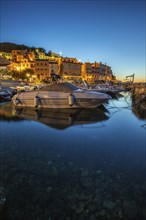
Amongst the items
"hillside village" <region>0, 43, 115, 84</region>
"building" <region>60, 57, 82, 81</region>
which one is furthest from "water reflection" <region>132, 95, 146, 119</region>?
"building" <region>60, 57, 82, 81</region>

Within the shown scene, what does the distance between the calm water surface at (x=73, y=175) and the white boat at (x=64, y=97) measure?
15.8ft

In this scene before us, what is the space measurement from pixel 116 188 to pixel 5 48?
143 m

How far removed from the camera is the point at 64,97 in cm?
1259

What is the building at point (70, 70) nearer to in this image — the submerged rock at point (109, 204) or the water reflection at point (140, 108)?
the water reflection at point (140, 108)

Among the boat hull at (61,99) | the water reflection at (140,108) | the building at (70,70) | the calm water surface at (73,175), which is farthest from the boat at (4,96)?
the building at (70,70)

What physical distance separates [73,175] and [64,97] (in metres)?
8.94

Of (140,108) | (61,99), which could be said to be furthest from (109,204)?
(140,108)

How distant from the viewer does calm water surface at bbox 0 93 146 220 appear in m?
3.13

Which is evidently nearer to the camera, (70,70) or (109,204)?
(109,204)

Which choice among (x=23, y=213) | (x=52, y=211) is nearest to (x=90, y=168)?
(x=52, y=211)

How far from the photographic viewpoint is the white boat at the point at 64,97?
12.4m

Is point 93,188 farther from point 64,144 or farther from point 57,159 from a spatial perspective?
point 64,144

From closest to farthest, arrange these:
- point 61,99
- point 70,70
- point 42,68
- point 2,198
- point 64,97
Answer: point 2,198 < point 64,97 < point 61,99 < point 42,68 < point 70,70

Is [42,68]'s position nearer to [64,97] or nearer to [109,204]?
[64,97]
